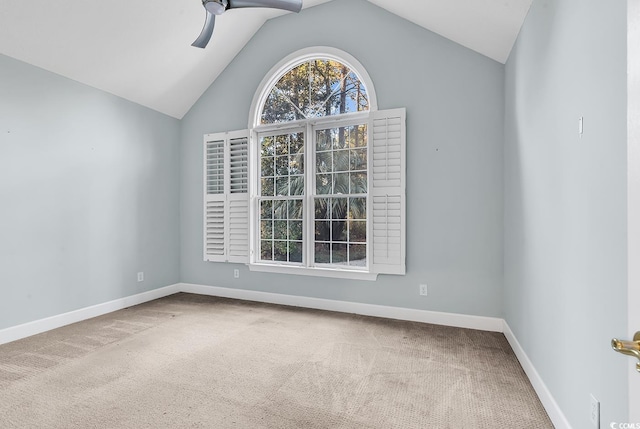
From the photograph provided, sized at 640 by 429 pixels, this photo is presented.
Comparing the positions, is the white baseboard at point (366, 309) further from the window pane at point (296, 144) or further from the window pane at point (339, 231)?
the window pane at point (296, 144)

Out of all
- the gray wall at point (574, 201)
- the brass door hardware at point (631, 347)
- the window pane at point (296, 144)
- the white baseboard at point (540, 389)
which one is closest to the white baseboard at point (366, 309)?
the white baseboard at point (540, 389)

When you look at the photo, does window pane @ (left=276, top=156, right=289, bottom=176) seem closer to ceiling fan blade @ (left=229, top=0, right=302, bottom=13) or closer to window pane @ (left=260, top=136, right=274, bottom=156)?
window pane @ (left=260, top=136, right=274, bottom=156)

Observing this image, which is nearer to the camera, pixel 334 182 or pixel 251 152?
pixel 334 182

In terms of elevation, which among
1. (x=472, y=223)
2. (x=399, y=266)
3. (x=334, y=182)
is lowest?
(x=399, y=266)

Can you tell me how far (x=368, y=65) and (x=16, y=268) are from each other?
4.04m

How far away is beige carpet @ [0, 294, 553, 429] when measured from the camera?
1.91 meters

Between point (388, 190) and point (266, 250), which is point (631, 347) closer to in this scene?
point (388, 190)

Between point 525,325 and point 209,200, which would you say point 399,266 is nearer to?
point 525,325

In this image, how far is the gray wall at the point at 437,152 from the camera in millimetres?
3305

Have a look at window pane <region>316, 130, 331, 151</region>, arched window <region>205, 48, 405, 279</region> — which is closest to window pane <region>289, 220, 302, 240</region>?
arched window <region>205, 48, 405, 279</region>

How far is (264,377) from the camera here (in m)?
2.38

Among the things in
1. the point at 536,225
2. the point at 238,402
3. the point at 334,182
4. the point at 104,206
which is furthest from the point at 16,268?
the point at 536,225

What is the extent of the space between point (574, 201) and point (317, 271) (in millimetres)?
2795

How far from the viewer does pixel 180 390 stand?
7.23 feet
